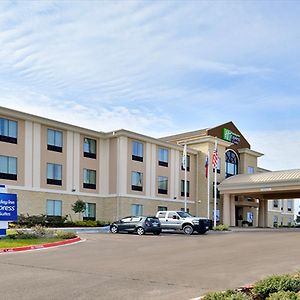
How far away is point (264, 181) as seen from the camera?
47094 mm

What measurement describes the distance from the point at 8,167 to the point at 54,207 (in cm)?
551

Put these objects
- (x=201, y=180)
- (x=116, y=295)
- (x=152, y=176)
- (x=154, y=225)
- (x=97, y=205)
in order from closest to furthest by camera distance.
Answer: (x=116, y=295) → (x=154, y=225) → (x=97, y=205) → (x=152, y=176) → (x=201, y=180)

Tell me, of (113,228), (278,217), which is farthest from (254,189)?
(278,217)

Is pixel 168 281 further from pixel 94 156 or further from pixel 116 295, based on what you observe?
pixel 94 156

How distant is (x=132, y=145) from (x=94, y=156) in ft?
12.8

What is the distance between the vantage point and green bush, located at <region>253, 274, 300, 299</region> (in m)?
7.57

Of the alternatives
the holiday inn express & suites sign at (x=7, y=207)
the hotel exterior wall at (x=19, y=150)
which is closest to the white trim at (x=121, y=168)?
the hotel exterior wall at (x=19, y=150)

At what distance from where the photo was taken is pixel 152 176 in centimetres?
4644

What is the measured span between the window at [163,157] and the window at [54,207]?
12493 mm

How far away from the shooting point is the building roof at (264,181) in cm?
4509

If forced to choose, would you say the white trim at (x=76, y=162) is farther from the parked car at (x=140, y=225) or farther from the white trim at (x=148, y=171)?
the parked car at (x=140, y=225)

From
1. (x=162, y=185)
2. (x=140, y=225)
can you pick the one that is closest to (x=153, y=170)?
(x=162, y=185)

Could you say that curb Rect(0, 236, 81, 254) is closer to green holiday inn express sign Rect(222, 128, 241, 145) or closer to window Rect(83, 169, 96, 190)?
window Rect(83, 169, 96, 190)

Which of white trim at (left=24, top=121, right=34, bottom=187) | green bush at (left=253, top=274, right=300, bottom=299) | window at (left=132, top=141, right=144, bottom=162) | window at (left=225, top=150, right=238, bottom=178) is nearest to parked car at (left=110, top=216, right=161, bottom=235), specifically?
white trim at (left=24, top=121, right=34, bottom=187)
